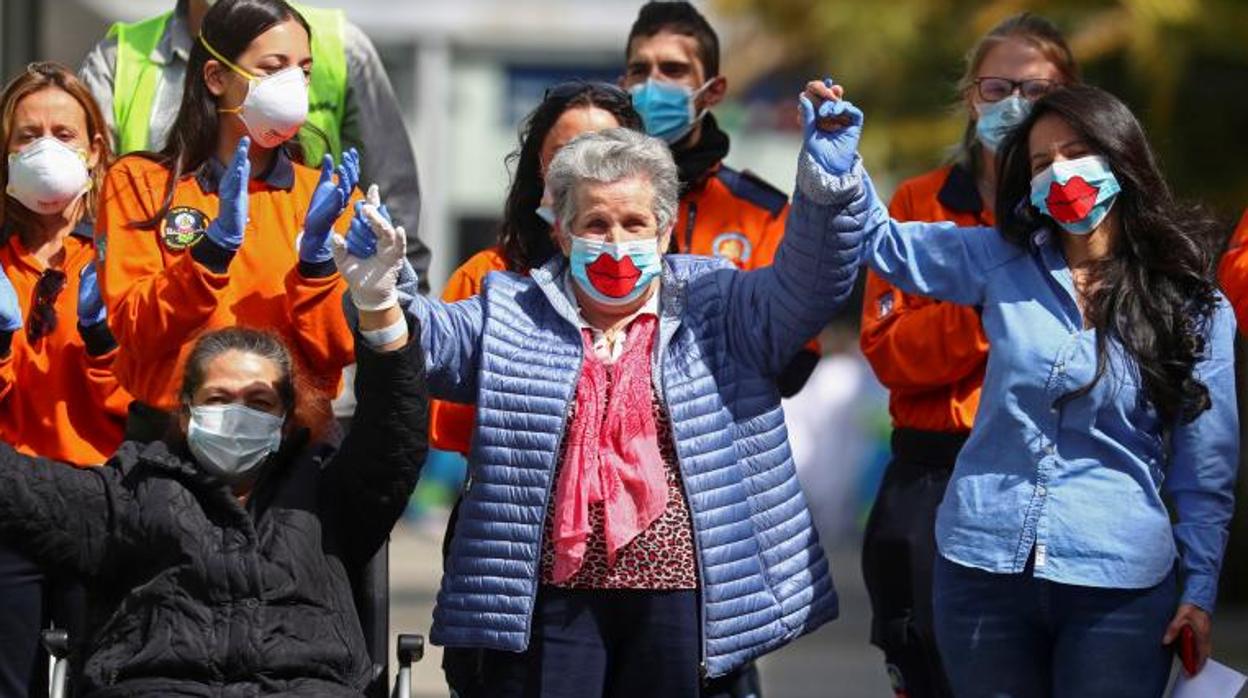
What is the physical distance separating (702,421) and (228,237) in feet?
3.64

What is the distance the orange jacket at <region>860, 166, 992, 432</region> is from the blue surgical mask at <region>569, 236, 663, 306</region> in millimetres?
872

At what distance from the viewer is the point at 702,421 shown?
555 centimetres

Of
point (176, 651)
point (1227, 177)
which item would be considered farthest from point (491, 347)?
point (1227, 177)

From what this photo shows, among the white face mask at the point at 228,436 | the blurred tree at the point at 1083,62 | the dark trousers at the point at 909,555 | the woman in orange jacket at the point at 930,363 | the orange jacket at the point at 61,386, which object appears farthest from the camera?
the blurred tree at the point at 1083,62

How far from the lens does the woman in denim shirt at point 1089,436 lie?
5406 mm

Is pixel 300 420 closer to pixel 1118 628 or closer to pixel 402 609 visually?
pixel 1118 628

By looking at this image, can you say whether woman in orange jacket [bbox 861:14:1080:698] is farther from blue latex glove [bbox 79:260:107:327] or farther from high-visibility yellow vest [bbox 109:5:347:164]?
blue latex glove [bbox 79:260:107:327]

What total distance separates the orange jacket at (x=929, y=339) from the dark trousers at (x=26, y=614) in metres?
2.03

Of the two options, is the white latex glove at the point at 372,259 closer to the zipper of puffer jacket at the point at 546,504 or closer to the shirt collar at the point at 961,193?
the zipper of puffer jacket at the point at 546,504

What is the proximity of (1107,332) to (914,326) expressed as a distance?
2.53 ft

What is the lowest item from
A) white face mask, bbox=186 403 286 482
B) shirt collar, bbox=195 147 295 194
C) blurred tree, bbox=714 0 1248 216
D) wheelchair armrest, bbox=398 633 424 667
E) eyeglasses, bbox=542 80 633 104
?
wheelchair armrest, bbox=398 633 424 667

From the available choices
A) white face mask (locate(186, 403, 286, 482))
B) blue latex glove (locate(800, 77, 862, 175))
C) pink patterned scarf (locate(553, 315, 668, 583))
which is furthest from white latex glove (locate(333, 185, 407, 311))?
blue latex glove (locate(800, 77, 862, 175))

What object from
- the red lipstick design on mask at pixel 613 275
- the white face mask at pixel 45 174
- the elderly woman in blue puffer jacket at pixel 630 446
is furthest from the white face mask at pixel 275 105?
the red lipstick design on mask at pixel 613 275

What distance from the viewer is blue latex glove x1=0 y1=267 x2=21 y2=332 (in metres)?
5.80
